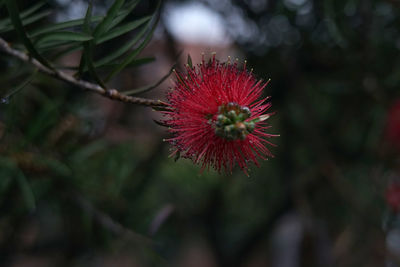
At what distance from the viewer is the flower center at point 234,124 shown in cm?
54

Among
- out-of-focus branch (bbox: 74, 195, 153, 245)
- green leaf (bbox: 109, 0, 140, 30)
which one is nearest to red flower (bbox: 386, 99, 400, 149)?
out-of-focus branch (bbox: 74, 195, 153, 245)

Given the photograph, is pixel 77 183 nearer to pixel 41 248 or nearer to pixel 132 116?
pixel 132 116

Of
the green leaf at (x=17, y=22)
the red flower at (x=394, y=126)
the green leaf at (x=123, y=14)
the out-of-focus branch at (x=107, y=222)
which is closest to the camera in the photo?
the green leaf at (x=17, y=22)

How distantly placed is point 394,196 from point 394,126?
31 cm

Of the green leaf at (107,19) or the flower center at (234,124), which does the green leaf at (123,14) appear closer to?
the green leaf at (107,19)

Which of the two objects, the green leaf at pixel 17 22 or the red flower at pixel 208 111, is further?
the red flower at pixel 208 111

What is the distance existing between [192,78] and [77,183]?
2.46ft

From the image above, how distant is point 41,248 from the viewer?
2072 millimetres

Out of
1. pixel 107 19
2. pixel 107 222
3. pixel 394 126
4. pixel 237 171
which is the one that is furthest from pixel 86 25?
pixel 237 171

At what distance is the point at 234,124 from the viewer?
54 cm

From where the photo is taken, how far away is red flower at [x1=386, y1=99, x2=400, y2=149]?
5.21 ft

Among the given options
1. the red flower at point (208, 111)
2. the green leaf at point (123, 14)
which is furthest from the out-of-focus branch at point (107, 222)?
the green leaf at point (123, 14)

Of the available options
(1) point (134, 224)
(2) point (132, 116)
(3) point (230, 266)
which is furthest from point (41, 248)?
(3) point (230, 266)

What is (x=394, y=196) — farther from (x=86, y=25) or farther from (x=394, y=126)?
(x=86, y=25)
